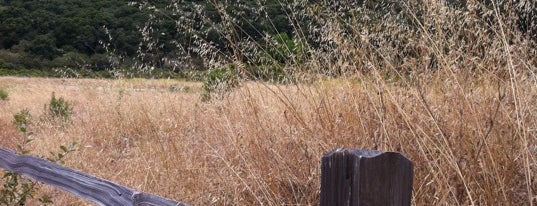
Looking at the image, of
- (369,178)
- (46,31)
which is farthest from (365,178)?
(46,31)

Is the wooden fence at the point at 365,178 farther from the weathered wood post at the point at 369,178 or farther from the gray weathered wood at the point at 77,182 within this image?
the gray weathered wood at the point at 77,182

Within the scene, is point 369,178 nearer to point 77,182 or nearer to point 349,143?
point 349,143

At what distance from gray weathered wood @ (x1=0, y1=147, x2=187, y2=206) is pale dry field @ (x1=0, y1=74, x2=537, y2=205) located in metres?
0.47

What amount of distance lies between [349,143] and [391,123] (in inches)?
10.0

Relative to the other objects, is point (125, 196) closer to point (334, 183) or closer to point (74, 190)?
point (74, 190)

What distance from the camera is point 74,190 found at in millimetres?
3482

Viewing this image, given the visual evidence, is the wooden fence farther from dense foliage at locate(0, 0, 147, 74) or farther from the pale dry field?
dense foliage at locate(0, 0, 147, 74)

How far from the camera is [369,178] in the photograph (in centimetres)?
152

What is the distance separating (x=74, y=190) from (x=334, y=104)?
1527 millimetres

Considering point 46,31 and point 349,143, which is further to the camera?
point 46,31

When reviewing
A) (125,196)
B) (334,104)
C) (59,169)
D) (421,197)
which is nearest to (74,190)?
(59,169)

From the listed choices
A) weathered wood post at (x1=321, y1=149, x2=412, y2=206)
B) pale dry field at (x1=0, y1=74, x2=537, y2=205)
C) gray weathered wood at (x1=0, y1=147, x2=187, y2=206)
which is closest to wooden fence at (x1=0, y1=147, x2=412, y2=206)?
weathered wood post at (x1=321, y1=149, x2=412, y2=206)

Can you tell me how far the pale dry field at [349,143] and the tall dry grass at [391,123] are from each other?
0.4 inches

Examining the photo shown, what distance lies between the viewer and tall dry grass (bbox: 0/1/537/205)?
9.03 feet
